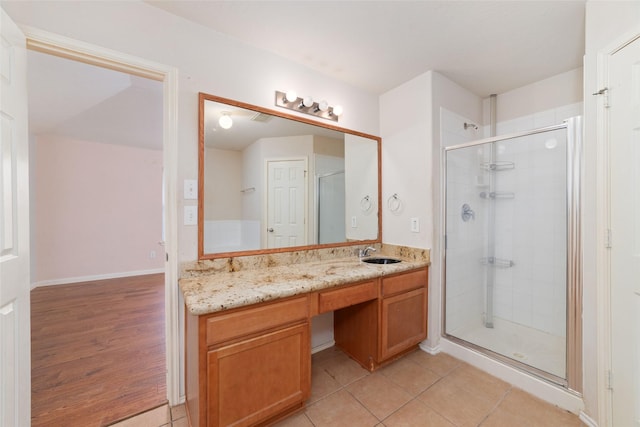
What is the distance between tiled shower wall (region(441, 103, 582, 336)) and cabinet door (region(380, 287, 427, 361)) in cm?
34

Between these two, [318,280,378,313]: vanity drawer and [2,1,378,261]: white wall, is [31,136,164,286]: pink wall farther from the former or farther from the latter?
[318,280,378,313]: vanity drawer

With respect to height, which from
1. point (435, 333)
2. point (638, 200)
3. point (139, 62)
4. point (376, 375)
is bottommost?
point (376, 375)

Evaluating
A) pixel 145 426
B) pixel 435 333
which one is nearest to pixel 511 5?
pixel 435 333

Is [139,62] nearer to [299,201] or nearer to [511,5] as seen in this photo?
[299,201]

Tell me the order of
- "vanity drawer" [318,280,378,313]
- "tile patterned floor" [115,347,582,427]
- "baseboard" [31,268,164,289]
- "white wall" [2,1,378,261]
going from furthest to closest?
"baseboard" [31,268,164,289] → "vanity drawer" [318,280,378,313] → "tile patterned floor" [115,347,582,427] → "white wall" [2,1,378,261]

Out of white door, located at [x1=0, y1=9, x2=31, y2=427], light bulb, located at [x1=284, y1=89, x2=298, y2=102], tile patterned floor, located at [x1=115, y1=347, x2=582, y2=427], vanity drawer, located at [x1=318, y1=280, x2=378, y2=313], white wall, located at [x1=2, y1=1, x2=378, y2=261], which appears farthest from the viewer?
light bulb, located at [x1=284, y1=89, x2=298, y2=102]

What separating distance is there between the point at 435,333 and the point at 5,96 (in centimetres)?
308

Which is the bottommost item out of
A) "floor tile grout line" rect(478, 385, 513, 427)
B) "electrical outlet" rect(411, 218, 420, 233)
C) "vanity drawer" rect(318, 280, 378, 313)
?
"floor tile grout line" rect(478, 385, 513, 427)

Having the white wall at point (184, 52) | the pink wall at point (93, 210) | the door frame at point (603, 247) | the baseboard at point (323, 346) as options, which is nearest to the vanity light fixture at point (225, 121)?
the white wall at point (184, 52)

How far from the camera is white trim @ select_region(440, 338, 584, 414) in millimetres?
1522

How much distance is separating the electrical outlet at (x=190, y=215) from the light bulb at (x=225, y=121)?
62 centimetres

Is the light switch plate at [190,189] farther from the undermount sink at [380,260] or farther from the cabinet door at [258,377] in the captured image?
the undermount sink at [380,260]

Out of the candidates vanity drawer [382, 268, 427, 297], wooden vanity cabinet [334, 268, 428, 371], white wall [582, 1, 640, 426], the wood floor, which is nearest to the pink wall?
the wood floor

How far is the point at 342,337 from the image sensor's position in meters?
2.21
